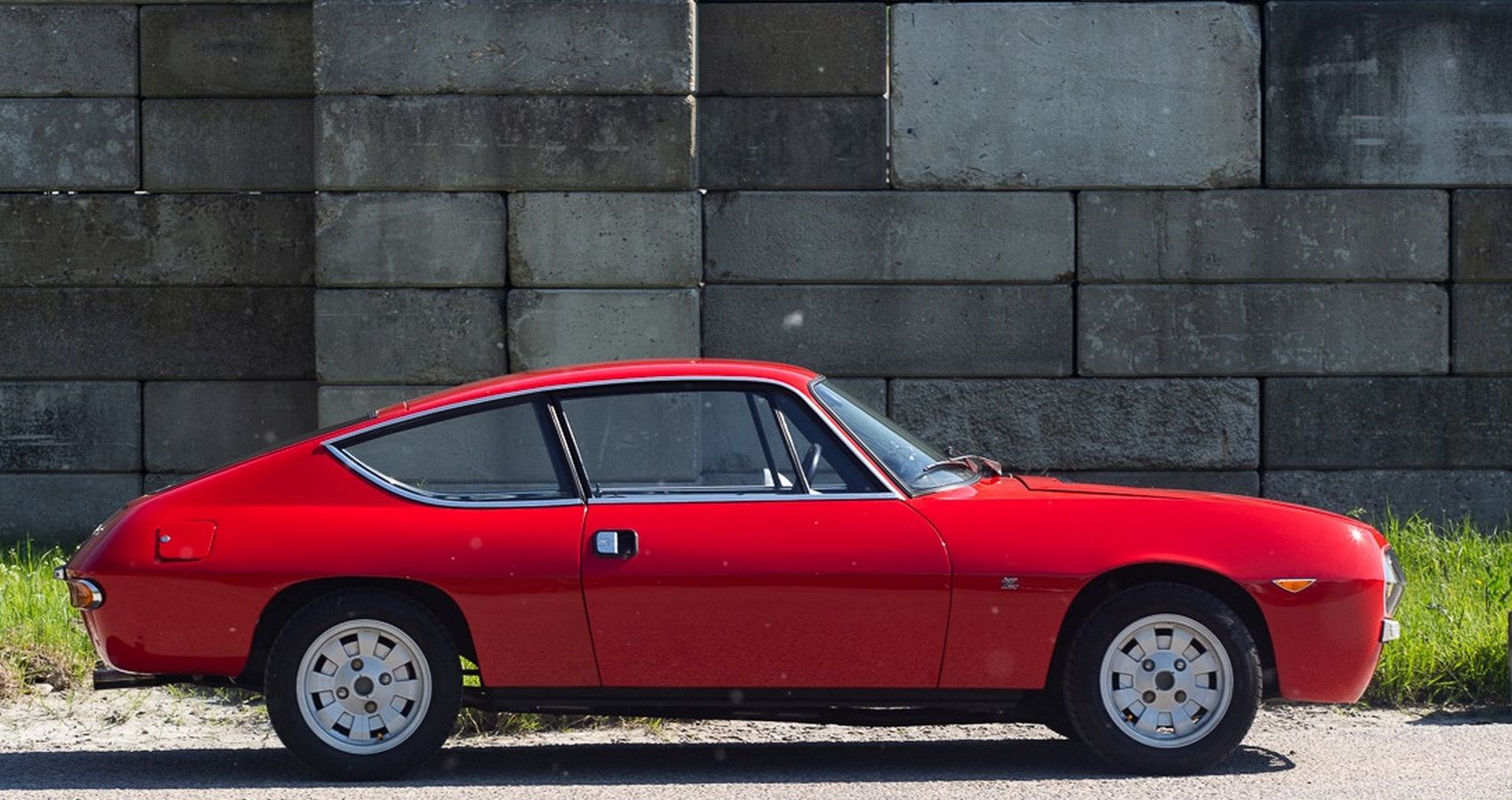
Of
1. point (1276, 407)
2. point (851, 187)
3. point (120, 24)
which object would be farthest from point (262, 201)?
point (1276, 407)

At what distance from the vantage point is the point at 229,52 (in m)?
9.88

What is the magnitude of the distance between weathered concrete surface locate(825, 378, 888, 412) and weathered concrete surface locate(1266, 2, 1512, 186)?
2.24 metres

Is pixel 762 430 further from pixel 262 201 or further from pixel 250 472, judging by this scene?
pixel 262 201

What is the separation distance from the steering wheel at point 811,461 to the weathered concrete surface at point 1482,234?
5296 mm

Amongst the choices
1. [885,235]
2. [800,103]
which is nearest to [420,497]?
[885,235]

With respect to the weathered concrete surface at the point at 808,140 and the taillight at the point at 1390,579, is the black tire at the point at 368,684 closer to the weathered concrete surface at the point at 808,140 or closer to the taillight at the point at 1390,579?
the taillight at the point at 1390,579

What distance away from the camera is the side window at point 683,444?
561 centimetres

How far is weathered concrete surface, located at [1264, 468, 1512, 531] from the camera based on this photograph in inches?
381

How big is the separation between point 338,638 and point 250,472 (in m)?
0.58

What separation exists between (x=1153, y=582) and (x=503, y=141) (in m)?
4.84

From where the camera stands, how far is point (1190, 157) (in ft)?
31.5

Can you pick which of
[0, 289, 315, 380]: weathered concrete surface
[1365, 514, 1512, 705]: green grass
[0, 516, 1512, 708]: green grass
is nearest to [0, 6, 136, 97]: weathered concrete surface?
[0, 289, 315, 380]: weathered concrete surface

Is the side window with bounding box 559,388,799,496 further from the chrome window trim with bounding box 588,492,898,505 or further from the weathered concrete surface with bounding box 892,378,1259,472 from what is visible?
the weathered concrete surface with bounding box 892,378,1259,472

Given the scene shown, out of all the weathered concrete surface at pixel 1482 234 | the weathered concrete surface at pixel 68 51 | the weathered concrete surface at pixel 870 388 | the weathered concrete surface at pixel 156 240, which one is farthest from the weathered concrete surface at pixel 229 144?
the weathered concrete surface at pixel 1482 234
